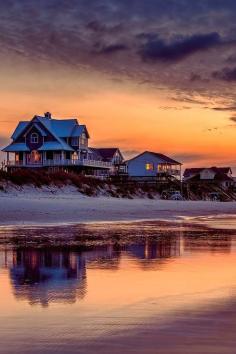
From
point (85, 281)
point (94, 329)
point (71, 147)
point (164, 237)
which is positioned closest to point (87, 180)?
point (71, 147)

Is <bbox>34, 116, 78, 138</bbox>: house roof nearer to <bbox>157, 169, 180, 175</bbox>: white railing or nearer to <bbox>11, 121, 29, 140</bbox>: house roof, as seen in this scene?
<bbox>11, 121, 29, 140</bbox>: house roof

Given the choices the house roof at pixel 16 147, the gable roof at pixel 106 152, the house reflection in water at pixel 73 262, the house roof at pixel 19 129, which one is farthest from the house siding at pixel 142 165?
the house reflection in water at pixel 73 262

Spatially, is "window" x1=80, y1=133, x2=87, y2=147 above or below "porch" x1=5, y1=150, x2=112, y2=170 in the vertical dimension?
above

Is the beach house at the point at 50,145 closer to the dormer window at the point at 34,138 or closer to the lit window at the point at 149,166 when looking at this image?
the dormer window at the point at 34,138

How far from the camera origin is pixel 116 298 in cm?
837

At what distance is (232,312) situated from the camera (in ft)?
24.2

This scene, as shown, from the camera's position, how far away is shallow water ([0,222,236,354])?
589cm

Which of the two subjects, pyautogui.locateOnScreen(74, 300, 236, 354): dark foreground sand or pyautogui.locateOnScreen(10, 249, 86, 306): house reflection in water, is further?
pyautogui.locateOnScreen(10, 249, 86, 306): house reflection in water

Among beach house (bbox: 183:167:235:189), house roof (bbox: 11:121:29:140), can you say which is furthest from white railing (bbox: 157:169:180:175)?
house roof (bbox: 11:121:29:140)

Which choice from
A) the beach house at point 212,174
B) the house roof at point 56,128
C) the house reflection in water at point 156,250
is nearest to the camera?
the house reflection in water at point 156,250

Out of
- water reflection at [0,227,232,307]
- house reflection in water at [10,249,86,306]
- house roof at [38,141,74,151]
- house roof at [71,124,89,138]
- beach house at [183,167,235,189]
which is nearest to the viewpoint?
house reflection in water at [10,249,86,306]

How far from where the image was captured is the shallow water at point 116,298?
5895 mm

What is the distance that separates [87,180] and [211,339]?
4954 cm

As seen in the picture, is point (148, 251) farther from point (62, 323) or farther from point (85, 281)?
point (62, 323)
